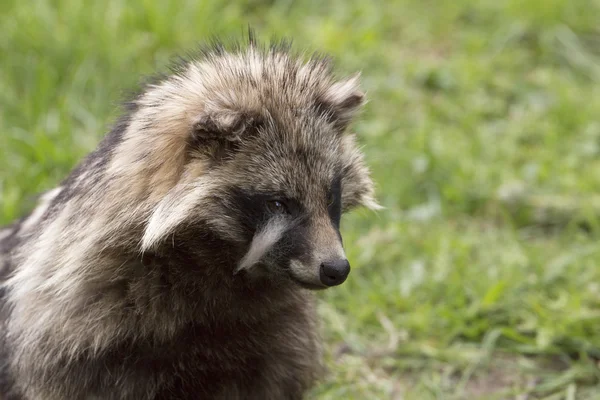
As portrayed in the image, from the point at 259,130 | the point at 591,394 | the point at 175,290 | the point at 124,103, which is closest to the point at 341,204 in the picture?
the point at 259,130

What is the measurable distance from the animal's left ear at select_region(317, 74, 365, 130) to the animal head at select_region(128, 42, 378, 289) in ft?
0.39

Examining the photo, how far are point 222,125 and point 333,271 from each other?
584mm

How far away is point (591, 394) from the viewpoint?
3783mm

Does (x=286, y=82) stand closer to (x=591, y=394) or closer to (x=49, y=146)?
(x=591, y=394)

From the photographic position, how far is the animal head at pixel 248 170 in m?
2.69

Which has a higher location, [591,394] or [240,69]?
[240,69]

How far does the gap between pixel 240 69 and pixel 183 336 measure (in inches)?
37.2

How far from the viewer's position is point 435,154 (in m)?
5.28

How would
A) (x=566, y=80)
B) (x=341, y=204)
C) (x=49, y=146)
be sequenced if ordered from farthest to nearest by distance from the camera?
(x=566, y=80)
(x=49, y=146)
(x=341, y=204)

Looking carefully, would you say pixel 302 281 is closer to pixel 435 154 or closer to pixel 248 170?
pixel 248 170

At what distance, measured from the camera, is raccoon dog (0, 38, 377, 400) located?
8.93 feet

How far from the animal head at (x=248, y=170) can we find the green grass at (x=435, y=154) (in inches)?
37.0

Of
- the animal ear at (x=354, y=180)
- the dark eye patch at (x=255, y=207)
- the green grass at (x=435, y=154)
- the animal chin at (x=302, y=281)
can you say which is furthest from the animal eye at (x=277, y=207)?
the green grass at (x=435, y=154)

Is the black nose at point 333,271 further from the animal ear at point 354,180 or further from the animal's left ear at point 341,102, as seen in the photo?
the animal's left ear at point 341,102
